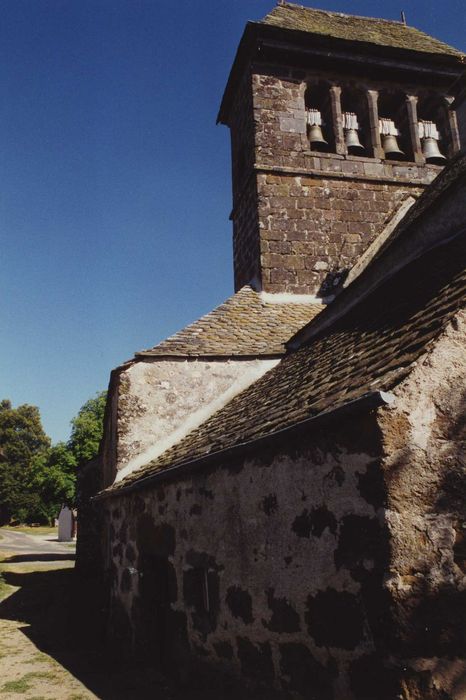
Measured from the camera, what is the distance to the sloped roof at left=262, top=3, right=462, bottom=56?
37.0ft

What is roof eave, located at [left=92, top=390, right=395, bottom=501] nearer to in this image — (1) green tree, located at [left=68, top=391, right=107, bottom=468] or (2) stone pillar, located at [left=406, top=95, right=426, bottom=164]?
(2) stone pillar, located at [left=406, top=95, right=426, bottom=164]

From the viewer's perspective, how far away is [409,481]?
2859mm

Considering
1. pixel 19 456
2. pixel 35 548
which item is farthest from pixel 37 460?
pixel 19 456

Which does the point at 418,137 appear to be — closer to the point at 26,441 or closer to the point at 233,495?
the point at 233,495

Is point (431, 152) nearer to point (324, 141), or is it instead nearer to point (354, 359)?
point (324, 141)

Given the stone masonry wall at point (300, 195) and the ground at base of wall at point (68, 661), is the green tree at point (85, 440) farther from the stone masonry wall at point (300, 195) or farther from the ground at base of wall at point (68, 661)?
the stone masonry wall at point (300, 195)

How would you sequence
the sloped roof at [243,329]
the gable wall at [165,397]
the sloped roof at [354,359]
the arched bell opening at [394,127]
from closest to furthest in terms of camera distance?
1. the sloped roof at [354,359]
2. the gable wall at [165,397]
3. the sloped roof at [243,329]
4. the arched bell opening at [394,127]

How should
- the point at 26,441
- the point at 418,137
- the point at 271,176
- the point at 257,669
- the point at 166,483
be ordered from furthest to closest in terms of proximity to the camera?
the point at 26,441 < the point at 418,137 < the point at 271,176 < the point at 166,483 < the point at 257,669

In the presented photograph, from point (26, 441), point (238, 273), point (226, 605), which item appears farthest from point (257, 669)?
point (26, 441)

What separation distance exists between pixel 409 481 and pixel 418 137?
1000 centimetres

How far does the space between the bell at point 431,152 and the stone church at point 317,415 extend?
6cm

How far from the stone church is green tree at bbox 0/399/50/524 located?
36043 millimetres

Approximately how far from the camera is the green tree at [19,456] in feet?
151

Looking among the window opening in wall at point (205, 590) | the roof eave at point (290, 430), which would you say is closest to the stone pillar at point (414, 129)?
the roof eave at point (290, 430)
